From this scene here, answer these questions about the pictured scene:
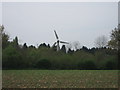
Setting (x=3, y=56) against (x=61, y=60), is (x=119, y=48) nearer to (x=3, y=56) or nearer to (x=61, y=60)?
(x=61, y=60)

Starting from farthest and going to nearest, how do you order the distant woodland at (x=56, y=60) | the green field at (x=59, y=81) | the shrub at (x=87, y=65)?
1. the shrub at (x=87, y=65)
2. the distant woodland at (x=56, y=60)
3. the green field at (x=59, y=81)

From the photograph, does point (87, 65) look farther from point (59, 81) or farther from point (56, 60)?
point (59, 81)

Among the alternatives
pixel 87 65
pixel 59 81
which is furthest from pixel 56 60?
pixel 59 81

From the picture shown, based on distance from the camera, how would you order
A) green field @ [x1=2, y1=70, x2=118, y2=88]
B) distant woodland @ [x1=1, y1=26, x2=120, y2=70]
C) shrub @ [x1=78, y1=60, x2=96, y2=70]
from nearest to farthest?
green field @ [x1=2, y1=70, x2=118, y2=88] → distant woodland @ [x1=1, y1=26, x2=120, y2=70] → shrub @ [x1=78, y1=60, x2=96, y2=70]

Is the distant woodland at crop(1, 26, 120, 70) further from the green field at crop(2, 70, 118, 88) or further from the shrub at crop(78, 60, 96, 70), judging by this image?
the green field at crop(2, 70, 118, 88)

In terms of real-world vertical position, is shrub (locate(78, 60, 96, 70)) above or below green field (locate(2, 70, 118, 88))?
below

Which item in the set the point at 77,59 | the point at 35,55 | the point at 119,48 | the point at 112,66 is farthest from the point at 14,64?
the point at 119,48

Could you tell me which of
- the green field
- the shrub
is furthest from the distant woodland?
the green field

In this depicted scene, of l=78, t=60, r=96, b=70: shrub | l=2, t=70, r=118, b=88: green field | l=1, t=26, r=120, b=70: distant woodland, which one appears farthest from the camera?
l=78, t=60, r=96, b=70: shrub

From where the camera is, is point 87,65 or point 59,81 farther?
point 87,65

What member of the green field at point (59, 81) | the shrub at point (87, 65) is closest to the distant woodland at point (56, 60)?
the shrub at point (87, 65)

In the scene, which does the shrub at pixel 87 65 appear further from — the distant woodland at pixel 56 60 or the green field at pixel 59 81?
the green field at pixel 59 81

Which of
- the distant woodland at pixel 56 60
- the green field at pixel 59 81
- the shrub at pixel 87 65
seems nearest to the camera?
the green field at pixel 59 81

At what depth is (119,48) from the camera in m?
27.6
